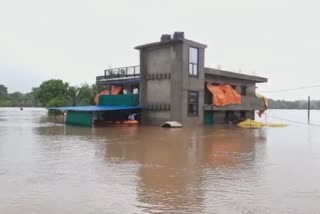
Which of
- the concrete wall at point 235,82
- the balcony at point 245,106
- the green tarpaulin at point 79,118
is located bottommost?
the green tarpaulin at point 79,118

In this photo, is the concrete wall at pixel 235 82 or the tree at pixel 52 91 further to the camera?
the tree at pixel 52 91

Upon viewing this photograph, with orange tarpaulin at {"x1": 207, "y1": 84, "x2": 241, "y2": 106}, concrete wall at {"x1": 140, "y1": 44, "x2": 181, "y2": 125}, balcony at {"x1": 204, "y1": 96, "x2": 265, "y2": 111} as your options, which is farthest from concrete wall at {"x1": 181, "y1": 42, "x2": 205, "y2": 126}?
orange tarpaulin at {"x1": 207, "y1": 84, "x2": 241, "y2": 106}

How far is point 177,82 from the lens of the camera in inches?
1161

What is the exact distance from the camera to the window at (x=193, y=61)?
30156 mm

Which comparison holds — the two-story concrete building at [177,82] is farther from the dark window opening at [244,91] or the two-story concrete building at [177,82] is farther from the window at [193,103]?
the dark window opening at [244,91]

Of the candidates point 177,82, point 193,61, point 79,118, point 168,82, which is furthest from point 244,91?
point 79,118

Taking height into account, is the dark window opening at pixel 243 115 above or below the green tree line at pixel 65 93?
below

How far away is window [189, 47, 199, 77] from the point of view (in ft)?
98.9

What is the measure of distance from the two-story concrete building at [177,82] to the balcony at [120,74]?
1066 mm

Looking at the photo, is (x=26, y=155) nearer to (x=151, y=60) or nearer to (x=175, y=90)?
(x=175, y=90)

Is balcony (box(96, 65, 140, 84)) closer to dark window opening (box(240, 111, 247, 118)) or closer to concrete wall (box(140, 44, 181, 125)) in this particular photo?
concrete wall (box(140, 44, 181, 125))

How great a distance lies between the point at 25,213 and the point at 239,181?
459cm

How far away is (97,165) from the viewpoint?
1017 cm

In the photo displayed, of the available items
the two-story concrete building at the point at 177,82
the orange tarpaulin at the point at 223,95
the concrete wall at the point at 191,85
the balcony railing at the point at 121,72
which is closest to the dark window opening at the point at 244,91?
the orange tarpaulin at the point at 223,95
